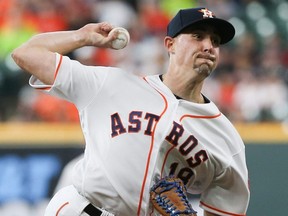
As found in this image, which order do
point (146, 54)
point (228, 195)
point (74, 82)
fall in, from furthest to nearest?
1. point (146, 54)
2. point (228, 195)
3. point (74, 82)

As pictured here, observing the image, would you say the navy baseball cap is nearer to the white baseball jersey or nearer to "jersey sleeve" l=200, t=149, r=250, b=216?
the white baseball jersey

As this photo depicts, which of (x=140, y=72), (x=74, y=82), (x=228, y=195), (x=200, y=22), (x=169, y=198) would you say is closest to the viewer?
(x=169, y=198)

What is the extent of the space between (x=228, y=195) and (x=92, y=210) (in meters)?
0.65

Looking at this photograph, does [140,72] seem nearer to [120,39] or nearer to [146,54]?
[146,54]

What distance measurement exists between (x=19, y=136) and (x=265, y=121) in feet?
7.90

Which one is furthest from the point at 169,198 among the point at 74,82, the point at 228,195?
the point at 74,82

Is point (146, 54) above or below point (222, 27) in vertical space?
below

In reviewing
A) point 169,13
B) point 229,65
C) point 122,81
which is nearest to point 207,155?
point 122,81

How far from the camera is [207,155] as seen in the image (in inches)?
133

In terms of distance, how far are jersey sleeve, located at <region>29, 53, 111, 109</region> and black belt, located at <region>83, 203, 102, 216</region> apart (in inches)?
16.9

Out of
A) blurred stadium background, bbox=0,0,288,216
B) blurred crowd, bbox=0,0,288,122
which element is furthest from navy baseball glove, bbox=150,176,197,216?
blurred crowd, bbox=0,0,288,122

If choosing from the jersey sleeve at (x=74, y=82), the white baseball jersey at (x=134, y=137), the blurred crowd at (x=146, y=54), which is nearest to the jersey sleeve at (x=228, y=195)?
the white baseball jersey at (x=134, y=137)

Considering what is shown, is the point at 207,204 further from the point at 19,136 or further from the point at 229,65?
the point at 229,65

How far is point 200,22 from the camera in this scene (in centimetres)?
343
